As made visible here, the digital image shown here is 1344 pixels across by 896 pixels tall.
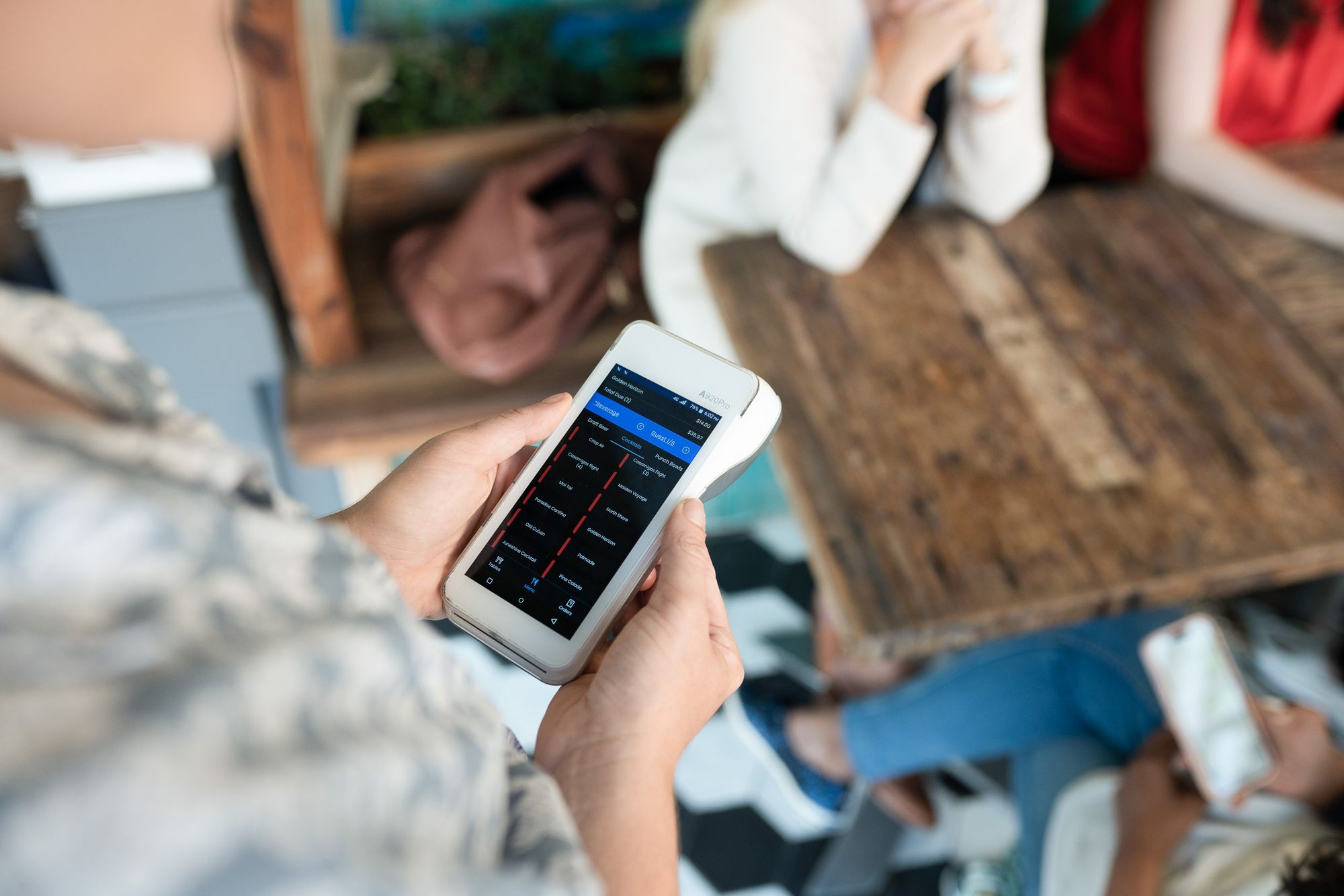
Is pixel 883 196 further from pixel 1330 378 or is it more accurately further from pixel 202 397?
pixel 202 397

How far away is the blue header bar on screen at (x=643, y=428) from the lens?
72 centimetres

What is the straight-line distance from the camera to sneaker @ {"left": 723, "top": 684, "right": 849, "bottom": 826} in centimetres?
Answer: 158

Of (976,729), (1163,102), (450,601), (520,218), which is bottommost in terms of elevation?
(976,729)

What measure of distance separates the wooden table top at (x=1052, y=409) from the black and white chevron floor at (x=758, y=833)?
69 centimetres

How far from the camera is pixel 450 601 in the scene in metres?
0.73

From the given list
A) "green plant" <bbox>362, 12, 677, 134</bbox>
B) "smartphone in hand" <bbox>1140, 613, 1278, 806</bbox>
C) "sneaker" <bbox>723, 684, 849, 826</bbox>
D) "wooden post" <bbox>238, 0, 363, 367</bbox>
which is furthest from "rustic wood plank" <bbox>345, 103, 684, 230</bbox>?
"smartphone in hand" <bbox>1140, 613, 1278, 806</bbox>

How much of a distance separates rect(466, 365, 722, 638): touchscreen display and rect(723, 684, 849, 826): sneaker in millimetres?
1024

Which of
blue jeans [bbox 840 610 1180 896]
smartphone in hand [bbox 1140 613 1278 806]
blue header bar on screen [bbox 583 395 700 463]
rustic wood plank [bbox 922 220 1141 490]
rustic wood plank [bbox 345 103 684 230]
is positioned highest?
blue header bar on screen [bbox 583 395 700 463]

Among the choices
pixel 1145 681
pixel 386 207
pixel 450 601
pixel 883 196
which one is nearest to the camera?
pixel 450 601

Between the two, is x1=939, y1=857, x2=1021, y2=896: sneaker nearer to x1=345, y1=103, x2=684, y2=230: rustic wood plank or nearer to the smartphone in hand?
the smartphone in hand

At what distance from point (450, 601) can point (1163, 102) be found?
4.12 feet

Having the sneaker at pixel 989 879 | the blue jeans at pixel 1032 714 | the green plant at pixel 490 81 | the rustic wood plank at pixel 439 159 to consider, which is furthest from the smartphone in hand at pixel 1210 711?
the green plant at pixel 490 81

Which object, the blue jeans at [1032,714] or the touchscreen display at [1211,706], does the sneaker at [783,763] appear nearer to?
the blue jeans at [1032,714]

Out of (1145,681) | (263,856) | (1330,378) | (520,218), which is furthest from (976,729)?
(263,856)
